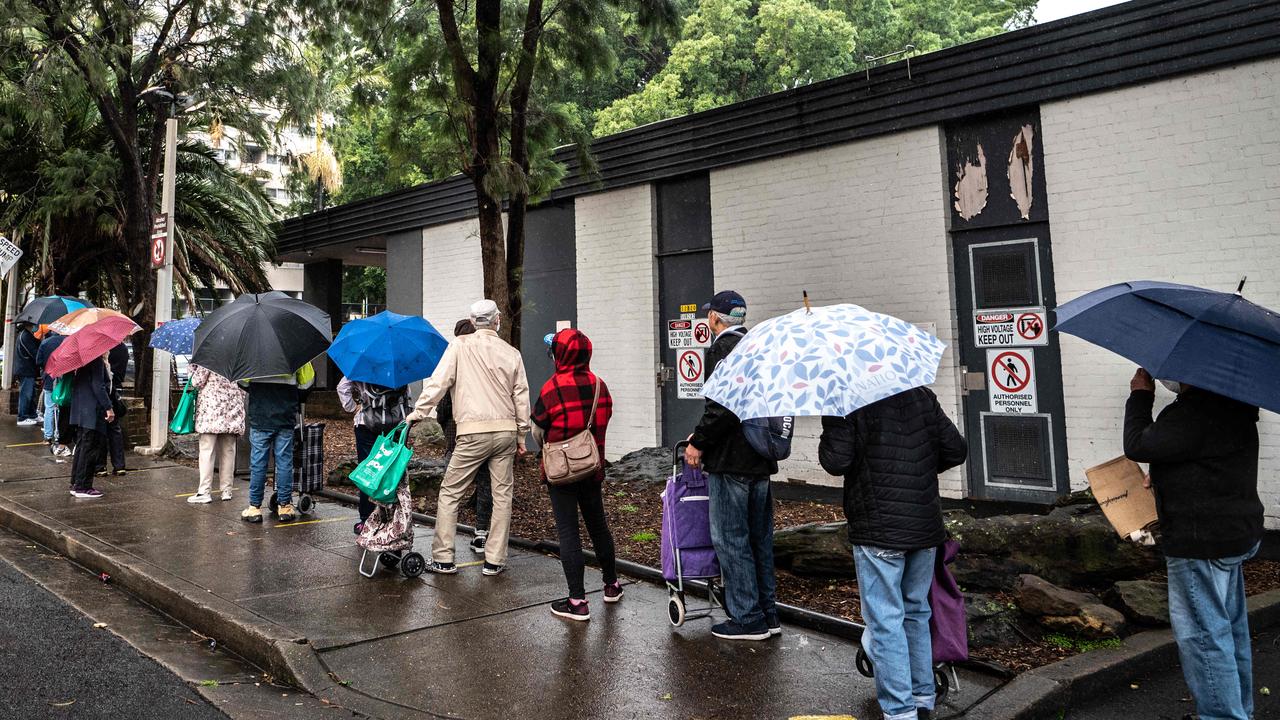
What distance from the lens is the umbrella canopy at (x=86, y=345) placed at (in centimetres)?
885

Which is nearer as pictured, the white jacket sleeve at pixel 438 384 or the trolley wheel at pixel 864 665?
the trolley wheel at pixel 864 665

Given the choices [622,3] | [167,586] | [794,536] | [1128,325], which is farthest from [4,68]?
[1128,325]

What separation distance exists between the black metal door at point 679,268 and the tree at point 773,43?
1576cm

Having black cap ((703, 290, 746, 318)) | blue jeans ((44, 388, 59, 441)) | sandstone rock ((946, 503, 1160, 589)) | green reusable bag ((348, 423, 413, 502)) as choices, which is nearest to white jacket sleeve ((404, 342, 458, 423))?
green reusable bag ((348, 423, 413, 502))

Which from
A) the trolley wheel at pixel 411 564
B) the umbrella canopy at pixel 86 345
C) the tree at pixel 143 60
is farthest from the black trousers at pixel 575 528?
the tree at pixel 143 60

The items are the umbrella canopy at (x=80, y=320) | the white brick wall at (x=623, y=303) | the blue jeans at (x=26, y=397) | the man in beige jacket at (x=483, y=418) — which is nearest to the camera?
the man in beige jacket at (x=483, y=418)

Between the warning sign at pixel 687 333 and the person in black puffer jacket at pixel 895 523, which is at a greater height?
the warning sign at pixel 687 333

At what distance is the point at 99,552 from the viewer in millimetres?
6746

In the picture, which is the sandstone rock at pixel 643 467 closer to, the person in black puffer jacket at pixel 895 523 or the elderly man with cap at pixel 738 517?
the elderly man with cap at pixel 738 517

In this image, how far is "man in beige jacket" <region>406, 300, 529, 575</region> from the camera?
241 inches

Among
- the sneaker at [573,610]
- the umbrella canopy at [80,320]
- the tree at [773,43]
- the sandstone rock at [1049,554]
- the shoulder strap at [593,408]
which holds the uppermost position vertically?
the tree at [773,43]

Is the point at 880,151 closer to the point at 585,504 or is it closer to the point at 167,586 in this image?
the point at 585,504

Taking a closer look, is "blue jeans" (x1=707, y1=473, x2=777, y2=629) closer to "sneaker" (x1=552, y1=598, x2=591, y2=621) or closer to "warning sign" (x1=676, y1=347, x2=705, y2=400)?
"sneaker" (x1=552, y1=598, x2=591, y2=621)

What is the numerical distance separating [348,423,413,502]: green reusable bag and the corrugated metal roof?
6028 millimetres
